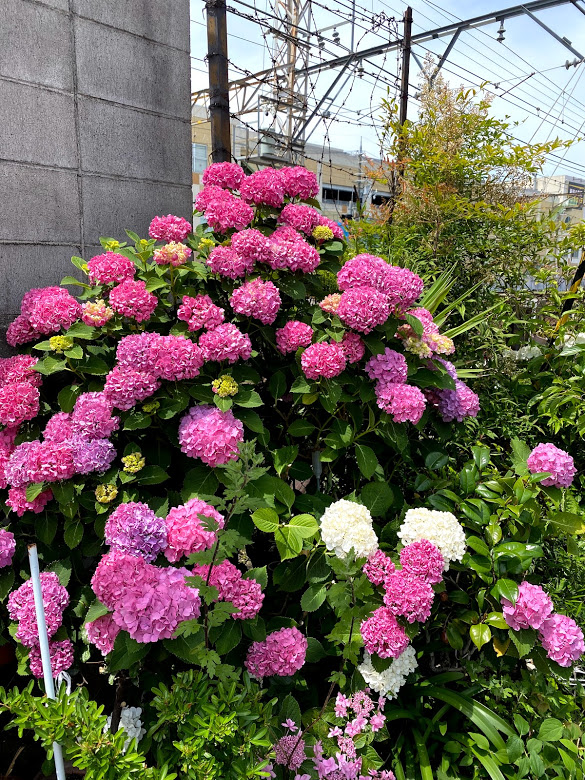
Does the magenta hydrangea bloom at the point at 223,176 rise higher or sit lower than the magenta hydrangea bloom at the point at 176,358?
higher

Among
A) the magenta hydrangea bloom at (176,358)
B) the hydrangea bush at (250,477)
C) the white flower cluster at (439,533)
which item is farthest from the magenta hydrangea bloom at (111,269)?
the white flower cluster at (439,533)

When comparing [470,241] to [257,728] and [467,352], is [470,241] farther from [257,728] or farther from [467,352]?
[257,728]

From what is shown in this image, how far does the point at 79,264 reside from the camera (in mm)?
1625

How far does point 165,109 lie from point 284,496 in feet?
5.17

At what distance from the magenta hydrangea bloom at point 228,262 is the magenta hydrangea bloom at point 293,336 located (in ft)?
0.63

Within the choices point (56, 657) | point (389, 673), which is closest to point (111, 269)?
point (56, 657)

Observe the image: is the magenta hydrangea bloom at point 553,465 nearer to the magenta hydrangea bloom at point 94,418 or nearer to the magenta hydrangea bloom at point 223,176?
the magenta hydrangea bloom at point 94,418

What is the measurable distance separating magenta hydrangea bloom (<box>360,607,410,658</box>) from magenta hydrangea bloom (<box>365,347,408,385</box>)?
598 millimetres

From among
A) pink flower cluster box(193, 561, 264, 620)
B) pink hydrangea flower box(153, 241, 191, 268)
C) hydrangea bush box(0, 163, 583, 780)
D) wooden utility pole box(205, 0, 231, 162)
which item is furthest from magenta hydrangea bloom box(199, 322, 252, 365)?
wooden utility pole box(205, 0, 231, 162)

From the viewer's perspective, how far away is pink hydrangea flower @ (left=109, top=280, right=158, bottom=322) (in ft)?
4.60

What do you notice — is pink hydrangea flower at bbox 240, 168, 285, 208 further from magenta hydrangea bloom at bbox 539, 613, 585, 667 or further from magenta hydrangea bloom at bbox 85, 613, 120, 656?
magenta hydrangea bloom at bbox 539, 613, 585, 667

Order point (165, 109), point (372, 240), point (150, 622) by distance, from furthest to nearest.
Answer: point (372, 240), point (165, 109), point (150, 622)

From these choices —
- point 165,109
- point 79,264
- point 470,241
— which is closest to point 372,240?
point 470,241

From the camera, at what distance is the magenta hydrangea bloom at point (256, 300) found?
1.39 meters
